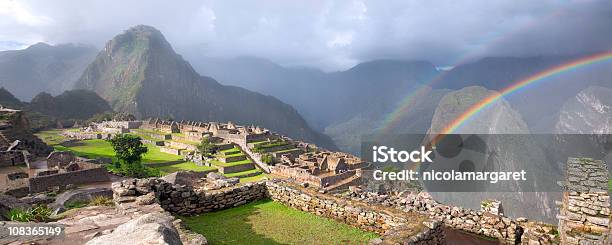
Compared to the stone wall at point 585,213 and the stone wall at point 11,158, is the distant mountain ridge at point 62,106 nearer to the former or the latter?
the stone wall at point 11,158

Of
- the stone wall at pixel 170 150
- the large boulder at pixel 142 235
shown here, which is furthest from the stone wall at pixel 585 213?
the stone wall at pixel 170 150

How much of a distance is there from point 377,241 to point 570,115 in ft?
353

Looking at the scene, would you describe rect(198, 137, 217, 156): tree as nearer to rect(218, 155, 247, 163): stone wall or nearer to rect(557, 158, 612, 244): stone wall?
rect(218, 155, 247, 163): stone wall

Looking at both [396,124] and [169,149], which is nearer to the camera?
[169,149]

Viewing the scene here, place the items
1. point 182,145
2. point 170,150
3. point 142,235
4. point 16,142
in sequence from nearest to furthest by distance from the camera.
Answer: point 142,235 < point 16,142 < point 170,150 < point 182,145

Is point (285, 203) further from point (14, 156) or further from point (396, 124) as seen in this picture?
point (396, 124)

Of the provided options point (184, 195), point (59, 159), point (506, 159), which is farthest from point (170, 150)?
point (506, 159)

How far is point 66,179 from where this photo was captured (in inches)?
891

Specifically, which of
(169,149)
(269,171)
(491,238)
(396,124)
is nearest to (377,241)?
(491,238)

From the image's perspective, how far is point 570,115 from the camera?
88.4 metres

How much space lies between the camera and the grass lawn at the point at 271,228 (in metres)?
6.83

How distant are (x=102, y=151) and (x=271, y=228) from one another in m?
52.2

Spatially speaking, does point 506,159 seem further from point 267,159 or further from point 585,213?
point 585,213

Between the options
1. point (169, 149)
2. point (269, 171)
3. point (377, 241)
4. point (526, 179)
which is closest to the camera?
point (377, 241)
